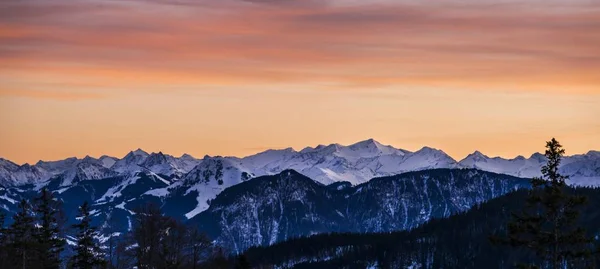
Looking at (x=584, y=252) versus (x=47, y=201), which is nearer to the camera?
(x=584, y=252)

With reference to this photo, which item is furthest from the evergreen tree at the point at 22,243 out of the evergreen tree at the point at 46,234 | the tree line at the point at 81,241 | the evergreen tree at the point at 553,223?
the evergreen tree at the point at 553,223

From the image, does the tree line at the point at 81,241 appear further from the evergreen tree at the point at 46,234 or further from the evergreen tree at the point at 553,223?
the evergreen tree at the point at 553,223

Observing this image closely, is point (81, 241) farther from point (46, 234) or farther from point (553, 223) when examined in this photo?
point (553, 223)

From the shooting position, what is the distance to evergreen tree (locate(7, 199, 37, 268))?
97500 mm

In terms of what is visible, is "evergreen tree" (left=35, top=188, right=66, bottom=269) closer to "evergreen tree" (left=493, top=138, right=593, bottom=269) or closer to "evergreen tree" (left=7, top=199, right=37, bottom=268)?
"evergreen tree" (left=7, top=199, right=37, bottom=268)

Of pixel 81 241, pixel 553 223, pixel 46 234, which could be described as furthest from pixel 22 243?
pixel 553 223

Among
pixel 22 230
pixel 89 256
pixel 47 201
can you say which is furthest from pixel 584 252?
pixel 22 230

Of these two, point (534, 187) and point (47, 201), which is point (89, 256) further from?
point (534, 187)

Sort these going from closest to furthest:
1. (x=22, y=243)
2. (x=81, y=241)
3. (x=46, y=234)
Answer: (x=81, y=241), (x=22, y=243), (x=46, y=234)

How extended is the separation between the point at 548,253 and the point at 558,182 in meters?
3.22

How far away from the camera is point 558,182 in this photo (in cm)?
5031

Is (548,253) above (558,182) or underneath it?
underneath

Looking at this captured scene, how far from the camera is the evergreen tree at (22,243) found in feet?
320

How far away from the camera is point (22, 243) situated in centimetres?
9575
